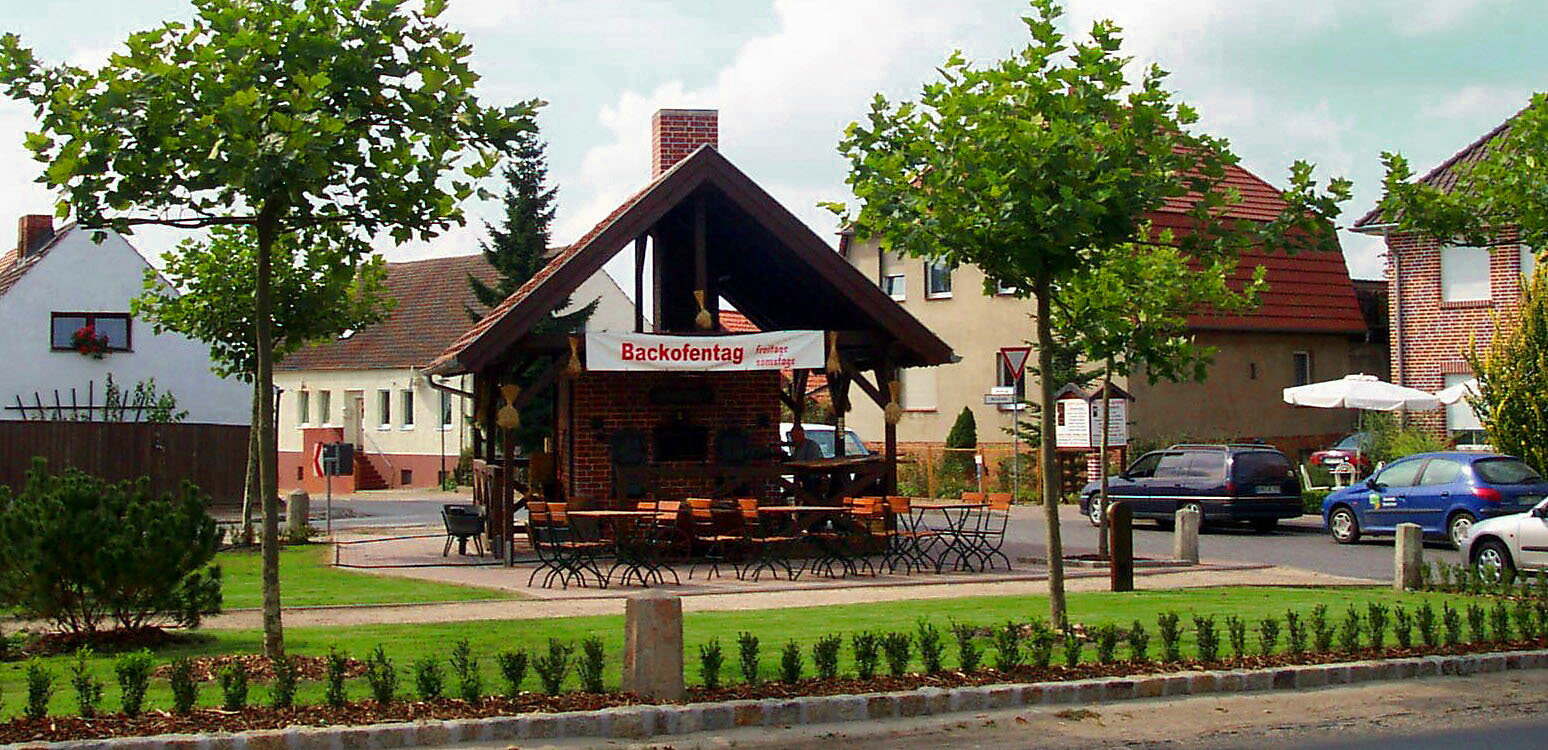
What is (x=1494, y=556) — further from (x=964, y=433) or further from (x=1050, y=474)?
(x=964, y=433)

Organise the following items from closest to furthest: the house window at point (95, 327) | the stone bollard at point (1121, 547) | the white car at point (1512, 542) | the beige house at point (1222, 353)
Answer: the stone bollard at point (1121, 547) < the white car at point (1512, 542) < the beige house at point (1222, 353) < the house window at point (95, 327)

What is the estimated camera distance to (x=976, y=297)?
43.5 metres

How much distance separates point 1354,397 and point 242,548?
20359 millimetres

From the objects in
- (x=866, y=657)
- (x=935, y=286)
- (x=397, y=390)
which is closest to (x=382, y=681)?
(x=866, y=657)

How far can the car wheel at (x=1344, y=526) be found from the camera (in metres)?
25.7

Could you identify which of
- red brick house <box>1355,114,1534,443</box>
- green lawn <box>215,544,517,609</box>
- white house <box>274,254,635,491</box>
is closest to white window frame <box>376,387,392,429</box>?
white house <box>274,254,635,491</box>

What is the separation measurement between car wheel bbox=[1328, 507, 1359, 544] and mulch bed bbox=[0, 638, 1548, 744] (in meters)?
14.6

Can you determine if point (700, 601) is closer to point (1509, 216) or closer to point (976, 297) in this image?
point (1509, 216)

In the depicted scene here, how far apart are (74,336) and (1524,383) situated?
105ft

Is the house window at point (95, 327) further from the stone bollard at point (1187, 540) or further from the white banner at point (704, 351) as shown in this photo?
the stone bollard at point (1187, 540)

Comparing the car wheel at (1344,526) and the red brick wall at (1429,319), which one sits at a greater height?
the red brick wall at (1429,319)

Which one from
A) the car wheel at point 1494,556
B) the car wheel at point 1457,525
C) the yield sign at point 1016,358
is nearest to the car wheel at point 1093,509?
the yield sign at point 1016,358

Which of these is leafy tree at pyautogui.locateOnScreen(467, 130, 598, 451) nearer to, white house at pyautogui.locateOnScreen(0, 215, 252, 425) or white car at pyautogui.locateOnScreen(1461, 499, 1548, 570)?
white house at pyautogui.locateOnScreen(0, 215, 252, 425)

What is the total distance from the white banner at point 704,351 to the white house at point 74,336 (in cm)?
2281
